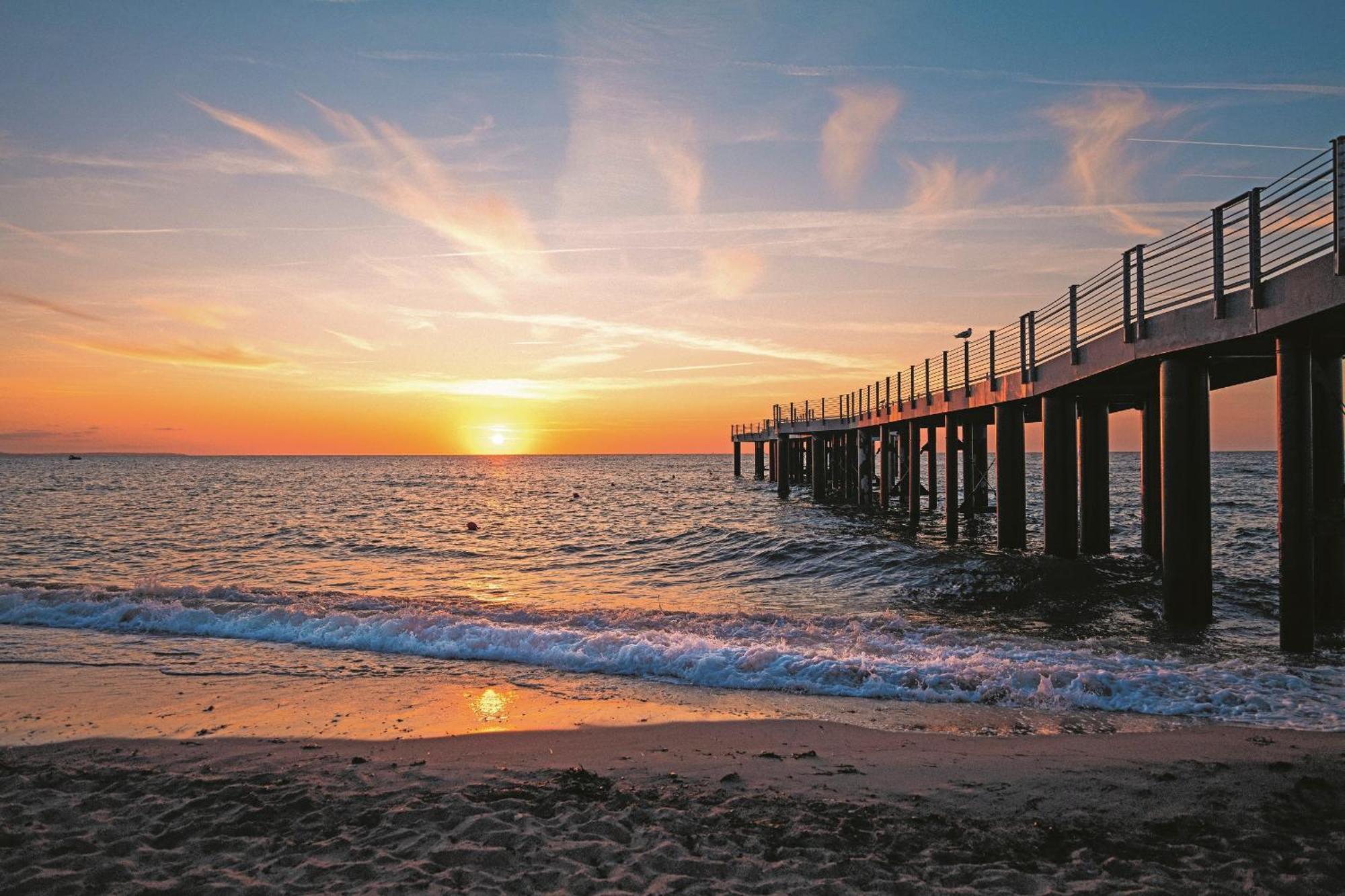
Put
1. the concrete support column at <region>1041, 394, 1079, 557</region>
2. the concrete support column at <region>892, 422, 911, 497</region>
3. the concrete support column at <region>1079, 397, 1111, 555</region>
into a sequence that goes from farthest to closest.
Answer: the concrete support column at <region>892, 422, 911, 497</region> → the concrete support column at <region>1079, 397, 1111, 555</region> → the concrete support column at <region>1041, 394, 1079, 557</region>

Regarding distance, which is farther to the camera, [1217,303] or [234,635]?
[234,635]

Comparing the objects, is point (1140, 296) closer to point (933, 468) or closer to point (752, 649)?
point (752, 649)

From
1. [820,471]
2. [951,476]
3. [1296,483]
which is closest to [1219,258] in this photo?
[1296,483]

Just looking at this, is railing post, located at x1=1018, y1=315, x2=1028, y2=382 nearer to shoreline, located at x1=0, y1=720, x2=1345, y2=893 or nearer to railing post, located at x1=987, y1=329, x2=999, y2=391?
railing post, located at x1=987, y1=329, x2=999, y2=391

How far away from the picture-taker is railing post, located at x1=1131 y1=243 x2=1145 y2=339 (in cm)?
1141

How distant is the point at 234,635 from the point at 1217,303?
1348 centimetres

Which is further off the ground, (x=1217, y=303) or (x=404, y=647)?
(x=1217, y=303)

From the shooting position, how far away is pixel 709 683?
347 inches

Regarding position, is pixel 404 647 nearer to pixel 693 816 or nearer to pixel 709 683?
pixel 709 683

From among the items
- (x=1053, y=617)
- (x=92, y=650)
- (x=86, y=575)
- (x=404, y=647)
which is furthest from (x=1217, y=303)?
(x=86, y=575)

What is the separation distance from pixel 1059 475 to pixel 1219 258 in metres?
6.73

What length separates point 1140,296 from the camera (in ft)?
37.5

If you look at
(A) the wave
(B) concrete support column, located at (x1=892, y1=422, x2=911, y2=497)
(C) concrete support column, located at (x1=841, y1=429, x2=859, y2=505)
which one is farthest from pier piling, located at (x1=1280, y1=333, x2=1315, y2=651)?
(C) concrete support column, located at (x1=841, y1=429, x2=859, y2=505)

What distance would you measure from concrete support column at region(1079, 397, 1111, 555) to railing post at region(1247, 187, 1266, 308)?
9.52 metres
